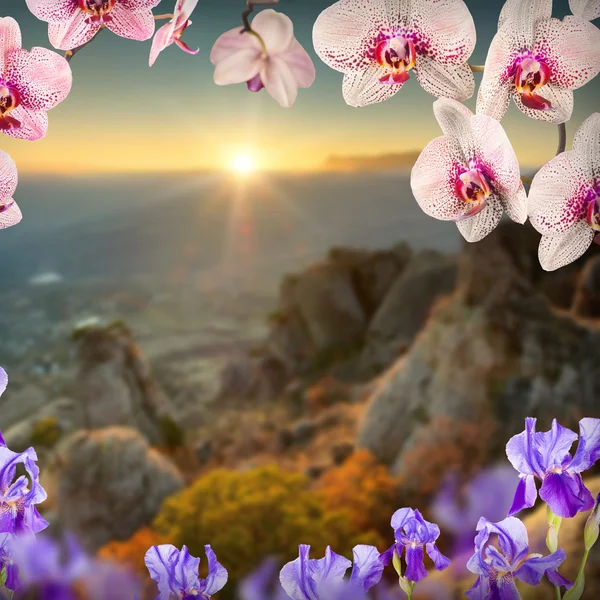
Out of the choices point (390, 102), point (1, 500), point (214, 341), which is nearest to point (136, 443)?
point (214, 341)

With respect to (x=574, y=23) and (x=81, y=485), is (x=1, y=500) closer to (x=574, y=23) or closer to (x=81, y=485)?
(x=574, y=23)

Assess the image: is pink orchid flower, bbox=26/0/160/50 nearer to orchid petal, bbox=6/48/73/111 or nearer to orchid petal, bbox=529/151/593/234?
orchid petal, bbox=6/48/73/111

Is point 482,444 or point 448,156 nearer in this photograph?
point 448,156

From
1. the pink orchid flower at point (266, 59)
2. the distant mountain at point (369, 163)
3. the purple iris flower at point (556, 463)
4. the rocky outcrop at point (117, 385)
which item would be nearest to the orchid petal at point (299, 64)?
the pink orchid flower at point (266, 59)

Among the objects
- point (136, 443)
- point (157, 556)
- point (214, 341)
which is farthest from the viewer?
point (214, 341)

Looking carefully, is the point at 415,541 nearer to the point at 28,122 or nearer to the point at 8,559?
the point at 8,559
